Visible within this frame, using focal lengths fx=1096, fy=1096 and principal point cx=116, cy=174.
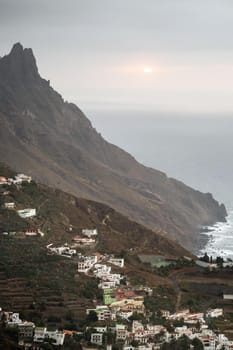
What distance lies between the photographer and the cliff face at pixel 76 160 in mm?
78438

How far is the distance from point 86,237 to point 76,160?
37.1 meters

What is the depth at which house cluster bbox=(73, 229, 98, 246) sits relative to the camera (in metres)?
47.0

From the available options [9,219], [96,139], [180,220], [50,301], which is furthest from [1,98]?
[50,301]

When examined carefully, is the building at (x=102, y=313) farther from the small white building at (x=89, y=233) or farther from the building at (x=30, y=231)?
the small white building at (x=89, y=233)

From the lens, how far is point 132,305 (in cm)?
3631

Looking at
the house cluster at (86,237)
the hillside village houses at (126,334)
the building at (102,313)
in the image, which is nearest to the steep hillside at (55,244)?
the house cluster at (86,237)

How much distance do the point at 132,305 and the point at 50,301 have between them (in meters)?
2.73

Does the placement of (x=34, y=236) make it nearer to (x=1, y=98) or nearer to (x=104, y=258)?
(x=104, y=258)

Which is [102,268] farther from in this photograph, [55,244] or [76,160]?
[76,160]

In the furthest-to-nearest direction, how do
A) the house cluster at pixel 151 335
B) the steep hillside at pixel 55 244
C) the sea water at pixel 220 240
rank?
the sea water at pixel 220 240 → the steep hillside at pixel 55 244 → the house cluster at pixel 151 335

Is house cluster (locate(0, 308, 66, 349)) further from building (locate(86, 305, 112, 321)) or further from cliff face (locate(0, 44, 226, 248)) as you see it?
cliff face (locate(0, 44, 226, 248))

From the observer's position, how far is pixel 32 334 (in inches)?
1208

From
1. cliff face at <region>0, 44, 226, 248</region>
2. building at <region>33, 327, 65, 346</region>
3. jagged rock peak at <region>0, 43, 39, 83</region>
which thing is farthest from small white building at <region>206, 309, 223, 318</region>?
jagged rock peak at <region>0, 43, 39, 83</region>

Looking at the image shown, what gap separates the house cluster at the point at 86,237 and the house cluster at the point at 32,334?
575 inches
